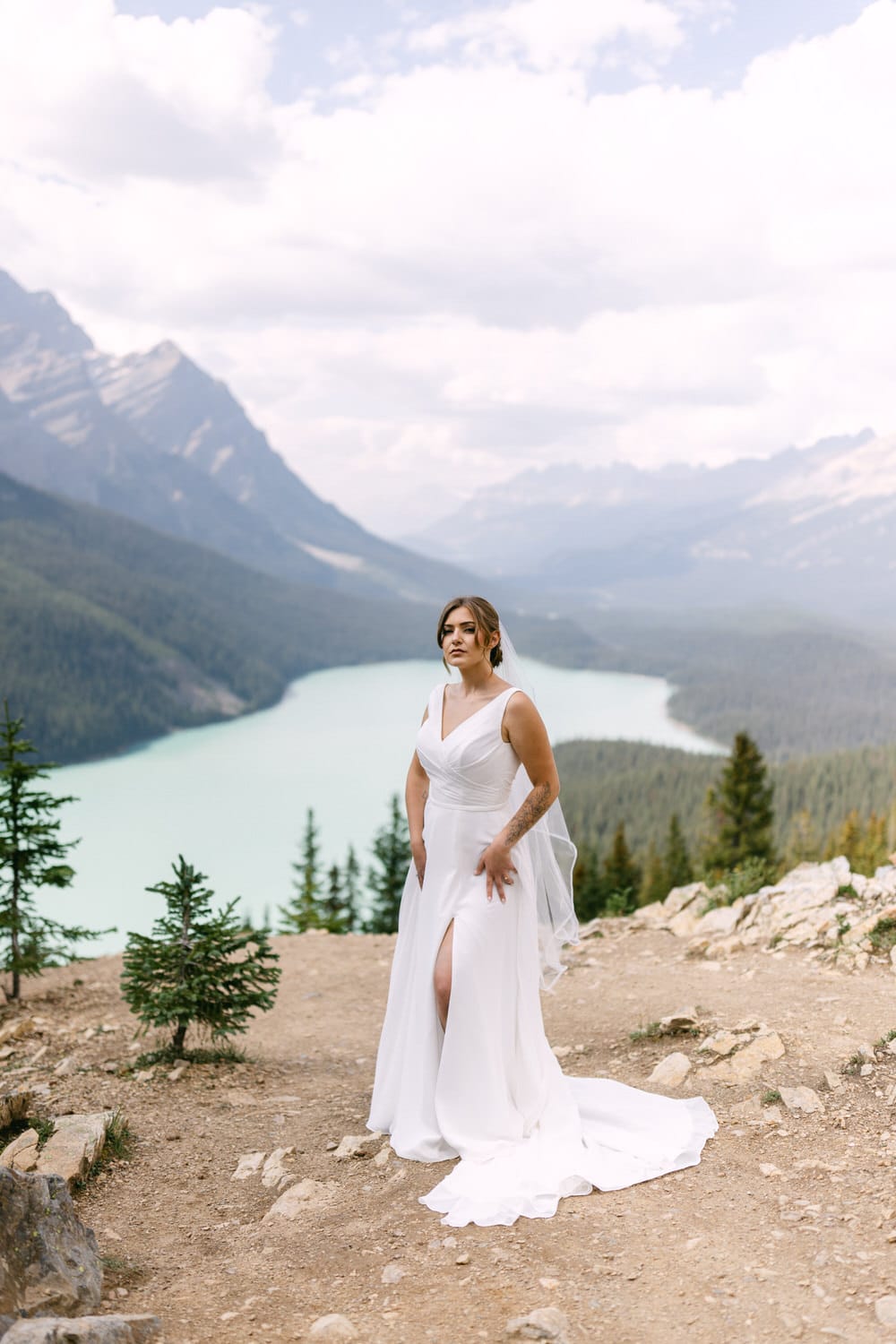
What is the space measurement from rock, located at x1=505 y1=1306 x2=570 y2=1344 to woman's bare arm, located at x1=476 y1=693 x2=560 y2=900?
2127mm

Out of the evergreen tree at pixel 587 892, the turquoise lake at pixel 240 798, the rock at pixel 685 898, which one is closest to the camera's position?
the rock at pixel 685 898

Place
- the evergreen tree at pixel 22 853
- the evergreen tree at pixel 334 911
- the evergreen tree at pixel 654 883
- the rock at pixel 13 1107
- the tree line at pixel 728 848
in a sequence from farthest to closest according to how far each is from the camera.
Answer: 1. the evergreen tree at pixel 654 883
2. the tree line at pixel 728 848
3. the evergreen tree at pixel 334 911
4. the evergreen tree at pixel 22 853
5. the rock at pixel 13 1107

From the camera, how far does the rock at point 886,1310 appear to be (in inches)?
140

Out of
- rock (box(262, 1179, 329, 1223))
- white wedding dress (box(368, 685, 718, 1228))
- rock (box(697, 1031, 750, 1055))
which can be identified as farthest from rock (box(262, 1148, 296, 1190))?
rock (box(697, 1031, 750, 1055))

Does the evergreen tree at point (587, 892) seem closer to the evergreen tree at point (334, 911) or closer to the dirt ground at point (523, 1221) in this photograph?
the evergreen tree at point (334, 911)

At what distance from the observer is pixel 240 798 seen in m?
105

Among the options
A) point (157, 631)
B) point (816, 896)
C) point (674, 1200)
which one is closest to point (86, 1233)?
point (674, 1200)

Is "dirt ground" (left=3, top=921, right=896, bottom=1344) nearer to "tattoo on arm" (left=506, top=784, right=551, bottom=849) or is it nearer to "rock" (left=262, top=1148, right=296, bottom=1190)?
"rock" (left=262, top=1148, right=296, bottom=1190)

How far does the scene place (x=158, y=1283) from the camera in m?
4.21

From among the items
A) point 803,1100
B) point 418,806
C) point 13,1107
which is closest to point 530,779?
point 418,806

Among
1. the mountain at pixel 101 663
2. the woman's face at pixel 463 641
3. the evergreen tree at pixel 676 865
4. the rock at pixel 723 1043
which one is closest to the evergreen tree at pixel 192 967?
the woman's face at pixel 463 641

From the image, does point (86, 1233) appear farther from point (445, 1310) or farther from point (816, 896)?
point (816, 896)

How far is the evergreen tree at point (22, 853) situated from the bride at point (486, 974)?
5.48 m

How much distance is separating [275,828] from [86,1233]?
90.9 metres
